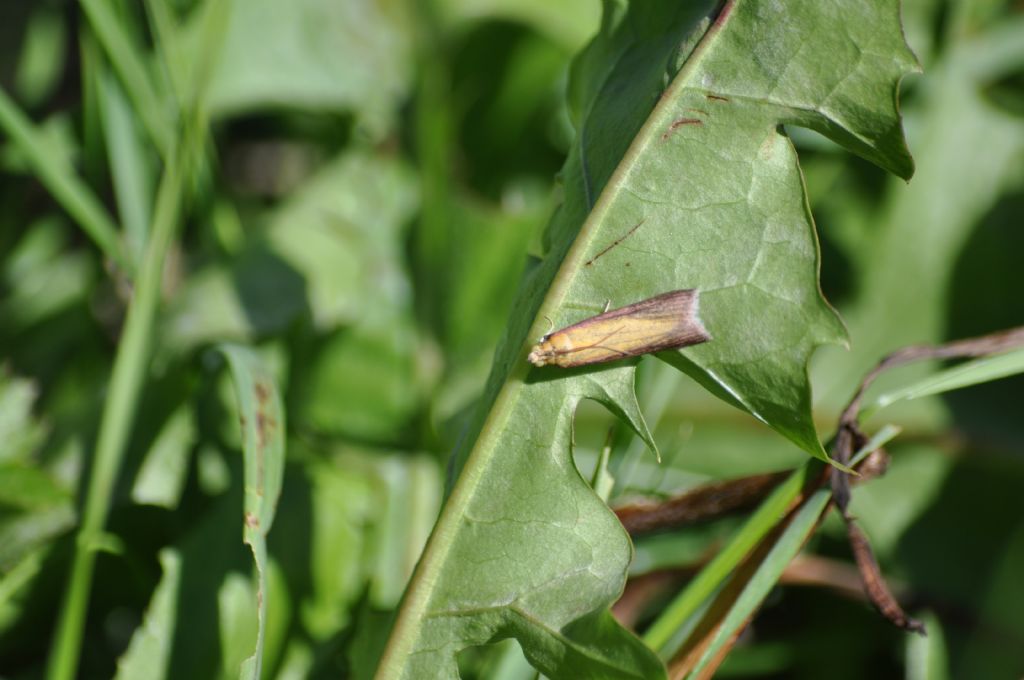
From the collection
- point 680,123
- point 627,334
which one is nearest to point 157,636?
point 627,334

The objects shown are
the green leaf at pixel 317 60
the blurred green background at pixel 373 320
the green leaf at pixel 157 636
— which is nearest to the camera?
the green leaf at pixel 157 636

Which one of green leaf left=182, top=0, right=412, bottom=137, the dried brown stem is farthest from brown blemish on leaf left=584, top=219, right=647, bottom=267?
green leaf left=182, top=0, right=412, bottom=137

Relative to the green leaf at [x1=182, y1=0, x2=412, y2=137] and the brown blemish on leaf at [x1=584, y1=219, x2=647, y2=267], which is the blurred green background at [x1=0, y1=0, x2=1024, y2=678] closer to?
the green leaf at [x1=182, y1=0, x2=412, y2=137]

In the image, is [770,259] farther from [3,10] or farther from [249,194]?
[3,10]

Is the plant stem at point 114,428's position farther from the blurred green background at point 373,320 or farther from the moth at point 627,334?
the moth at point 627,334

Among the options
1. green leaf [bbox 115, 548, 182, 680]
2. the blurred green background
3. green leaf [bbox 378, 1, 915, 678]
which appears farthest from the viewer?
the blurred green background

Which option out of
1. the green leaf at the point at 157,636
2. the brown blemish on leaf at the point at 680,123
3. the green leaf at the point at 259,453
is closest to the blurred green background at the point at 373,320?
the green leaf at the point at 157,636
